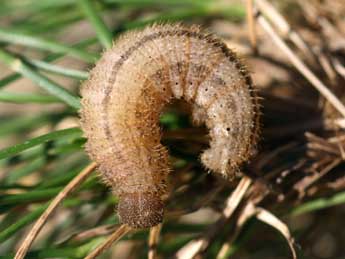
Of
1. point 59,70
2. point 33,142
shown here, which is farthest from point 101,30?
point 33,142

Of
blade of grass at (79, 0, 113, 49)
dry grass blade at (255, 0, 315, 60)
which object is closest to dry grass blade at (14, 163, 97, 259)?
blade of grass at (79, 0, 113, 49)

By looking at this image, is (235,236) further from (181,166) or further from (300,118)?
(300,118)

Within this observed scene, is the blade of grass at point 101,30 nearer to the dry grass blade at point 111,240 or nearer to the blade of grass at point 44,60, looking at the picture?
the blade of grass at point 44,60

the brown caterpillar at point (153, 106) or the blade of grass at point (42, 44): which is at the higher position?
the blade of grass at point (42, 44)

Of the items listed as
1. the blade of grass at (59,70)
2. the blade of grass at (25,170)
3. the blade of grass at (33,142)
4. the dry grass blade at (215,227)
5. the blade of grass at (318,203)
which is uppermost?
the blade of grass at (59,70)

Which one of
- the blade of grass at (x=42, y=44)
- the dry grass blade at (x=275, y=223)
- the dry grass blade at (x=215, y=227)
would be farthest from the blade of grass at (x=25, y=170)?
the dry grass blade at (x=275, y=223)

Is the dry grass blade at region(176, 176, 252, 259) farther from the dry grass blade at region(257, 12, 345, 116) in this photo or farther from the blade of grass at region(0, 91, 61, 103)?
the blade of grass at region(0, 91, 61, 103)

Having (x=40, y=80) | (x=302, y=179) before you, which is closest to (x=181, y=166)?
(x=302, y=179)
